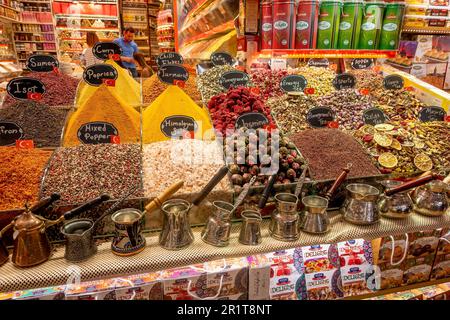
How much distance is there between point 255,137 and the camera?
4.67ft

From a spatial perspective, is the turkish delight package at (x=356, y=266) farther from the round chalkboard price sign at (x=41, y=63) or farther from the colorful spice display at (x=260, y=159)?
the round chalkboard price sign at (x=41, y=63)

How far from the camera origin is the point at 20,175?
4.01 ft

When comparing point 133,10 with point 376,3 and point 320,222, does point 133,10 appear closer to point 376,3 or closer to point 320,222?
point 376,3

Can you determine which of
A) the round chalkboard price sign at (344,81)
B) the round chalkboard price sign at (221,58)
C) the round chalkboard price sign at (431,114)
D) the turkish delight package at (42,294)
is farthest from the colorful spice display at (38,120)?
the round chalkboard price sign at (431,114)

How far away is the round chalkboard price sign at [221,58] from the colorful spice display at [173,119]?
2.12 feet

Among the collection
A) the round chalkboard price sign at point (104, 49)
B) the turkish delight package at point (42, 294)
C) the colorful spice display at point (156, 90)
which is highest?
the round chalkboard price sign at point (104, 49)

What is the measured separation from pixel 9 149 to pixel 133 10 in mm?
7583

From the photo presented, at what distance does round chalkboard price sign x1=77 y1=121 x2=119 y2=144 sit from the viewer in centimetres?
150

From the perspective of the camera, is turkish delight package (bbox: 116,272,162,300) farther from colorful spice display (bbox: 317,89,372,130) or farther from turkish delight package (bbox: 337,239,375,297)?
colorful spice display (bbox: 317,89,372,130)

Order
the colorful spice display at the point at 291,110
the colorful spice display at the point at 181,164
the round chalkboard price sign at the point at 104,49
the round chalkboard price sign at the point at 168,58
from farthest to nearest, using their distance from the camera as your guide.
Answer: the round chalkboard price sign at the point at 104,49
the round chalkboard price sign at the point at 168,58
the colorful spice display at the point at 291,110
the colorful spice display at the point at 181,164

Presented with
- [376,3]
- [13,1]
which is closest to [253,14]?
[376,3]

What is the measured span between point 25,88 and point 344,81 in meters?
2.02

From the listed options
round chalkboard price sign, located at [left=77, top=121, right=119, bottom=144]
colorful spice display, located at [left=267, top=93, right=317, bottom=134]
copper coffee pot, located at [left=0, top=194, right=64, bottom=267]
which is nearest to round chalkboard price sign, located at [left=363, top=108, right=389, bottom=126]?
colorful spice display, located at [left=267, top=93, right=317, bottom=134]

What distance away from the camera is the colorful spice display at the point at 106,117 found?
5.34ft
